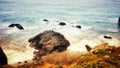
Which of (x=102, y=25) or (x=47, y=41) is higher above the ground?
Answer: (x=47, y=41)

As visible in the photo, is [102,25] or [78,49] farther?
[102,25]

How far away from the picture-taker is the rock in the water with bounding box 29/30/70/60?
2695 cm

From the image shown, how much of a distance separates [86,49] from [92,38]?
22.0 feet

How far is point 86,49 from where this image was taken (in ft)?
95.7

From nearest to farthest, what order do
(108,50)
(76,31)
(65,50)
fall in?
1. (108,50)
2. (65,50)
3. (76,31)

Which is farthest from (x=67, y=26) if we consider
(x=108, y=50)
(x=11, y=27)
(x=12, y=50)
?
(x=108, y=50)

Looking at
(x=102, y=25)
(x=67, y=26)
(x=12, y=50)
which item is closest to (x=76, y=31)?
(x=67, y=26)

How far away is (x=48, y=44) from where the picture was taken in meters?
28.2

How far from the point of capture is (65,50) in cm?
2795

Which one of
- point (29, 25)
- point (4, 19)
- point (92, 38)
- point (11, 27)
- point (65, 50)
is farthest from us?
point (4, 19)

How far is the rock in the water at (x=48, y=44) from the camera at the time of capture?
26953mm

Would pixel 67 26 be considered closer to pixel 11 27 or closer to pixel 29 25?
pixel 29 25

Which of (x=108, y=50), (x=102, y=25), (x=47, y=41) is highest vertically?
(x=108, y=50)

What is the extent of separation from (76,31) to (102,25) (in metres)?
9.57
